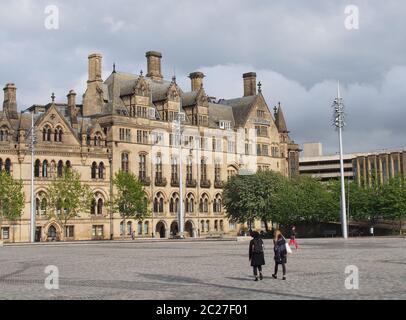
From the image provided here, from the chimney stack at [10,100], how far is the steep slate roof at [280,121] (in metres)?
46.5

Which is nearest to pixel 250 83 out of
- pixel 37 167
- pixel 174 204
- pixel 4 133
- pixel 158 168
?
pixel 158 168

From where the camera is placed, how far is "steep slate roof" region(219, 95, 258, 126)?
4252 inches

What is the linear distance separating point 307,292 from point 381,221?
69761 millimetres

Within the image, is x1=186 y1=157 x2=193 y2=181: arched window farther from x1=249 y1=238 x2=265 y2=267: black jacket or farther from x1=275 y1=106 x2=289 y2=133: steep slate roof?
x1=249 y1=238 x2=265 y2=267: black jacket

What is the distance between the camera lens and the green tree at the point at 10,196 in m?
73.9

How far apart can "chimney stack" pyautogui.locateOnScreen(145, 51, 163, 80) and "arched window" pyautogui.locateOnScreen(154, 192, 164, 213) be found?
1920 centimetres

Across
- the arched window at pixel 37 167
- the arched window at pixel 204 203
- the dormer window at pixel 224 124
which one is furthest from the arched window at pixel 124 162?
the dormer window at pixel 224 124

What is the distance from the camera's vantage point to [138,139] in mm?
92438

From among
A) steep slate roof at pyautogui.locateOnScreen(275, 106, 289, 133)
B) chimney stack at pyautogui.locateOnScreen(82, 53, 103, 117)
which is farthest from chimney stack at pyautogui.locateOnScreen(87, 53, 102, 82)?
steep slate roof at pyautogui.locateOnScreen(275, 106, 289, 133)

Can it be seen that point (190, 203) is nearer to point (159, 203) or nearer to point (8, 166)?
point (159, 203)

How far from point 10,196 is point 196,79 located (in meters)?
44.6

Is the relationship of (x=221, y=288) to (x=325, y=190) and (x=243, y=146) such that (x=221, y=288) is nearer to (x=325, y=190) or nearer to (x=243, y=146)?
(x=325, y=190)

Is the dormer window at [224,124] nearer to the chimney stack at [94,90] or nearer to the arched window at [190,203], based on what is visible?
the arched window at [190,203]
